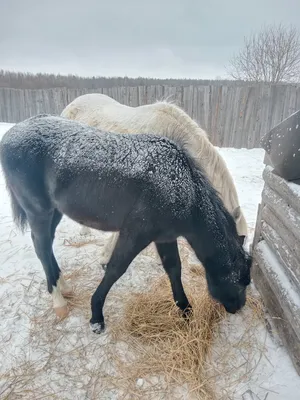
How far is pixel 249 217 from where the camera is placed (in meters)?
4.52

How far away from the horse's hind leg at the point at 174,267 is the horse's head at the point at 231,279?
357mm

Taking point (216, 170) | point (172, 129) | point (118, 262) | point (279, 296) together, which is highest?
point (172, 129)

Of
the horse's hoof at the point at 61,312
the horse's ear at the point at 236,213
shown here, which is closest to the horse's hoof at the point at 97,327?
the horse's hoof at the point at 61,312

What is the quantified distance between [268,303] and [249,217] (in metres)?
2.16

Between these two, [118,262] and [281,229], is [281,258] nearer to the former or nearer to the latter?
[281,229]

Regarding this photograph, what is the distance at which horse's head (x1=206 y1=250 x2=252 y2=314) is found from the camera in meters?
2.21

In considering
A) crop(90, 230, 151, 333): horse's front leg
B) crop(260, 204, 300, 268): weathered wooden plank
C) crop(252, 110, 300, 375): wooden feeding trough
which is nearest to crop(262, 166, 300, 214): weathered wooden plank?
crop(252, 110, 300, 375): wooden feeding trough

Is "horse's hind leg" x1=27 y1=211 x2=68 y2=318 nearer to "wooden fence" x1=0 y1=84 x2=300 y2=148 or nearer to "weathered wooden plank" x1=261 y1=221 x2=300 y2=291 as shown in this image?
"weathered wooden plank" x1=261 y1=221 x2=300 y2=291

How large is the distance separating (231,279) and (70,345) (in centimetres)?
142

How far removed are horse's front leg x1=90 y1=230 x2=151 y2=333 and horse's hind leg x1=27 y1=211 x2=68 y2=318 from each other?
38cm

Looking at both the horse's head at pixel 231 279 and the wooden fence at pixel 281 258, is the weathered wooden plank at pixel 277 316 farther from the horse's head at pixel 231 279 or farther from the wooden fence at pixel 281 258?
the horse's head at pixel 231 279

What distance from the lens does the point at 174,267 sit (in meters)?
2.56

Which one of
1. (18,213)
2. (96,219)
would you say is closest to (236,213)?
(96,219)

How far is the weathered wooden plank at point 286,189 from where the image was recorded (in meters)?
2.05
